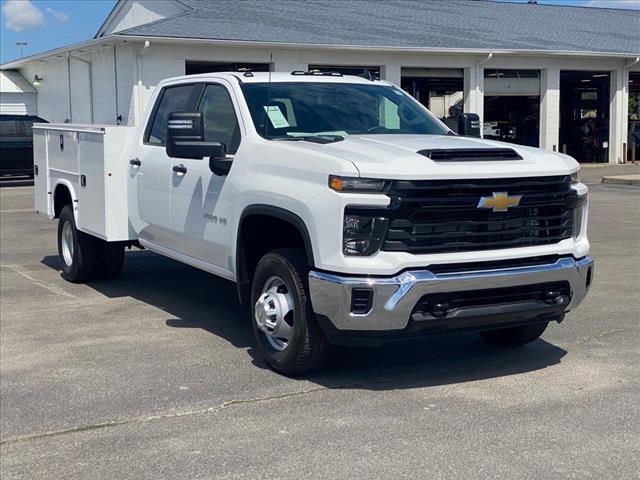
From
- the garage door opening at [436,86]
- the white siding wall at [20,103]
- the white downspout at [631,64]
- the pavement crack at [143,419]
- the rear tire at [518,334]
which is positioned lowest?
the pavement crack at [143,419]

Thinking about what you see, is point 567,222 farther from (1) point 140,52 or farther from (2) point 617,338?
(1) point 140,52

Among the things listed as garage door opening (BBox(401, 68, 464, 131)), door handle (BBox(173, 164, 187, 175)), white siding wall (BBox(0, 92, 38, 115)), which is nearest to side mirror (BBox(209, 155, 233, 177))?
door handle (BBox(173, 164, 187, 175))

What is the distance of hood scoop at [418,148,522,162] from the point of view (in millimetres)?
5570

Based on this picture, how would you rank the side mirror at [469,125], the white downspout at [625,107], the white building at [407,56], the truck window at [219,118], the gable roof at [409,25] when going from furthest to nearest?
1. the white downspout at [625,107]
2. the gable roof at [409,25]
3. the white building at [407,56]
4. the side mirror at [469,125]
5. the truck window at [219,118]

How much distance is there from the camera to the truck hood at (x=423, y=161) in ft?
17.5

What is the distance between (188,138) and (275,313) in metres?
1.47

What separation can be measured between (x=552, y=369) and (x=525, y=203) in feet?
4.08

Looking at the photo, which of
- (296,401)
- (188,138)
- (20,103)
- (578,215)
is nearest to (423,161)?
(578,215)

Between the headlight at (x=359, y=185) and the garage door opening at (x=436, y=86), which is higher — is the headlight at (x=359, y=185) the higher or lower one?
the lower one

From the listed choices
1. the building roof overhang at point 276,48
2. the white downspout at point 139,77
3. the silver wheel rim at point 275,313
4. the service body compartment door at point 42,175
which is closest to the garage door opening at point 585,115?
the building roof overhang at point 276,48

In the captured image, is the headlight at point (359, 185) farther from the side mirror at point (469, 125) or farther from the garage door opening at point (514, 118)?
the garage door opening at point (514, 118)

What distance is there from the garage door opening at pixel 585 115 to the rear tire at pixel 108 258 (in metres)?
26.5

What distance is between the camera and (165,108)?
26.2 feet

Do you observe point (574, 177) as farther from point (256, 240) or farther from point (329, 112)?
point (256, 240)
